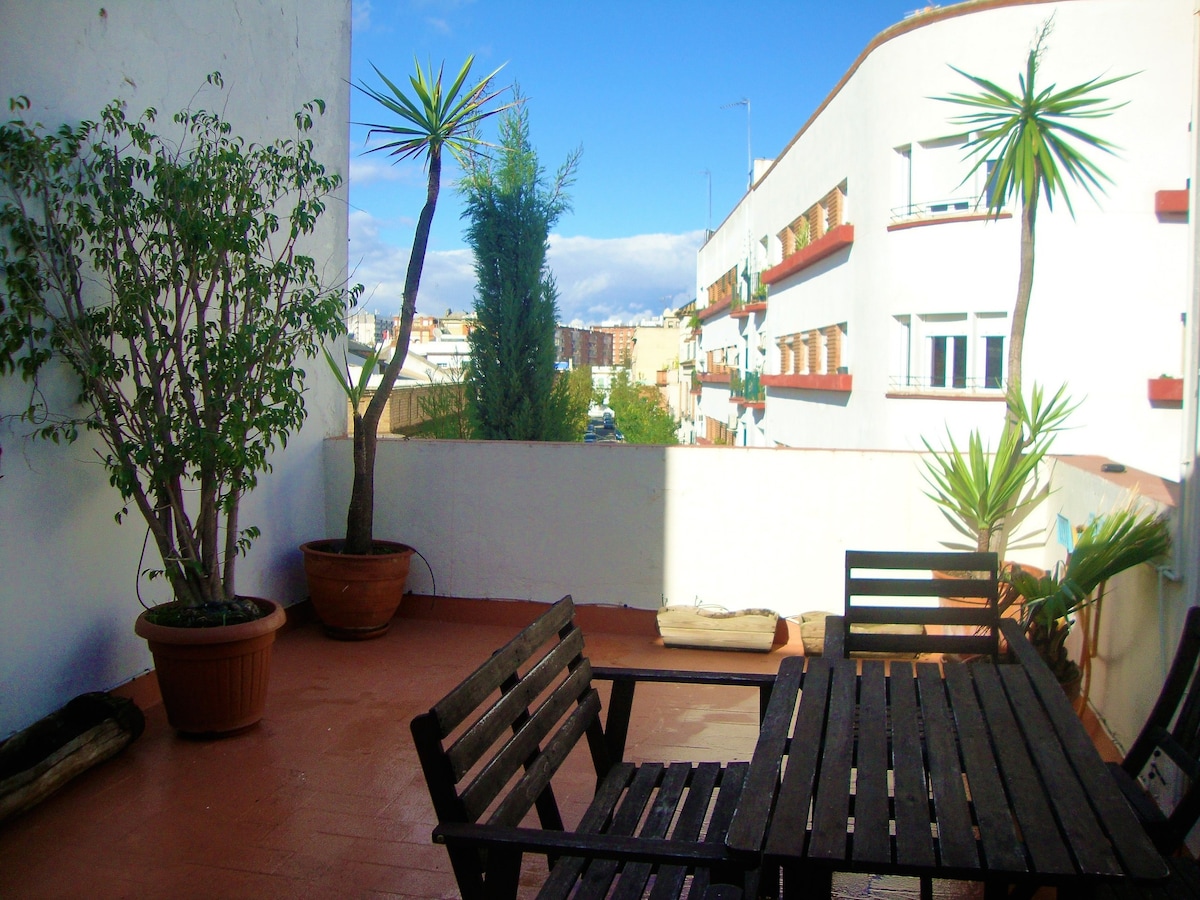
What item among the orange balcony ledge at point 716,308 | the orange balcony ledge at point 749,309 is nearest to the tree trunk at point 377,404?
the orange balcony ledge at point 749,309

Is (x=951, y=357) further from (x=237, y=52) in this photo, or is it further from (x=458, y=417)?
(x=237, y=52)

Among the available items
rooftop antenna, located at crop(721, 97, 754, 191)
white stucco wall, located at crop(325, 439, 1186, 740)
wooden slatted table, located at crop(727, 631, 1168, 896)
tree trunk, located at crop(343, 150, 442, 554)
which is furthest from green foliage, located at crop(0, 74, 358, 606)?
rooftop antenna, located at crop(721, 97, 754, 191)

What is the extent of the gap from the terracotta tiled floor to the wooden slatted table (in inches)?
28.1

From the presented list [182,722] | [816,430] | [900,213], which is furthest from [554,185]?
[816,430]

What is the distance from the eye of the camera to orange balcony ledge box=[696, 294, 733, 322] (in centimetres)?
2497

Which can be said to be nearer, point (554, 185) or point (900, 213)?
point (554, 185)

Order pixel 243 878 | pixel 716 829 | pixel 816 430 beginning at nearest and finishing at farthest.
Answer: pixel 716 829, pixel 243 878, pixel 816 430

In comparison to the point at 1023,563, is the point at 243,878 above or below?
below

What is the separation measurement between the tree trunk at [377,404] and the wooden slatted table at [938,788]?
126 inches

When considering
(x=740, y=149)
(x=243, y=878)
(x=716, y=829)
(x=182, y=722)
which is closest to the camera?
(x=716, y=829)

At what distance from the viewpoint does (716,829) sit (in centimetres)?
200

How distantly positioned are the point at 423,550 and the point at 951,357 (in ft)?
29.7

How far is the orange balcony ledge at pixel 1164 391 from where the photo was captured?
10906 millimetres

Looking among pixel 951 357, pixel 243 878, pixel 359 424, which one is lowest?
pixel 243 878
